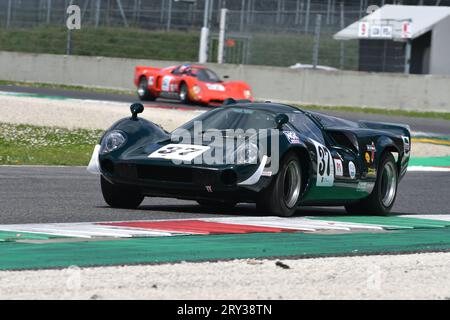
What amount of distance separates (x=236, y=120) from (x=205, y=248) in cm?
319

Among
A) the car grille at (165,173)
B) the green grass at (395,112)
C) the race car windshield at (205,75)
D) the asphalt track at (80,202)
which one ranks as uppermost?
the race car windshield at (205,75)

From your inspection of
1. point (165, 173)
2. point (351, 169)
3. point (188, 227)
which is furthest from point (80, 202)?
point (351, 169)

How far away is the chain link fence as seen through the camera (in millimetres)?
35219

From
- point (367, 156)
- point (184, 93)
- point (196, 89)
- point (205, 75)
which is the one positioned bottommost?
point (367, 156)

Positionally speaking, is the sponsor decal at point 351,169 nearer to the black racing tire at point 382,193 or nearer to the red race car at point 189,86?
the black racing tire at point 382,193

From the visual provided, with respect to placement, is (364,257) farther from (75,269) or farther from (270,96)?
(270,96)

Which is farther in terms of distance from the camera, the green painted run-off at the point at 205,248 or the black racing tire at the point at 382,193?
the black racing tire at the point at 382,193

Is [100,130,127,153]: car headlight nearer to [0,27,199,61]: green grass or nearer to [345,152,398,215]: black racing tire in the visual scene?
[345,152,398,215]: black racing tire

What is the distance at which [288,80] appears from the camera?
33.3 meters

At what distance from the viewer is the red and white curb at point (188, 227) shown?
8.39 m

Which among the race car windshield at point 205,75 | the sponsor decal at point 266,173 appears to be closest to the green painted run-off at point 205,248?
the sponsor decal at point 266,173

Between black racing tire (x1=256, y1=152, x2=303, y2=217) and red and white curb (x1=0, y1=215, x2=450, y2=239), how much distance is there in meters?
0.15

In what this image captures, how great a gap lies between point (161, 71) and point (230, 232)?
77.1 ft

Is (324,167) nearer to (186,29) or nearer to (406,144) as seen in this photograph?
(406,144)
